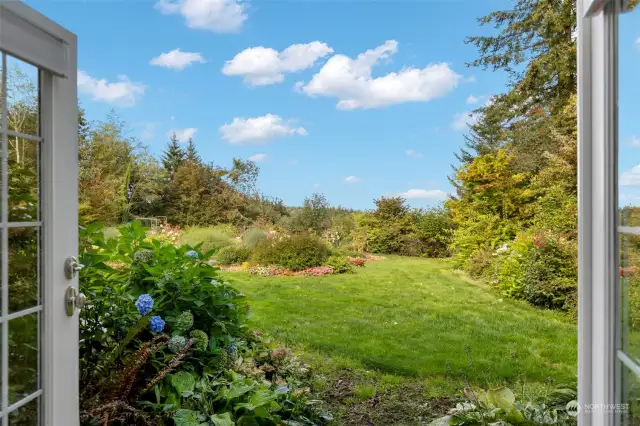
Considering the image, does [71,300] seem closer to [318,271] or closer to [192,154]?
[318,271]

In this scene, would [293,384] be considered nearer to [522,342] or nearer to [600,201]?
[600,201]

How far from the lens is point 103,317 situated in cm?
211

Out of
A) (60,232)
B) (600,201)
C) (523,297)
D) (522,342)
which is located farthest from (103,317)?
(523,297)

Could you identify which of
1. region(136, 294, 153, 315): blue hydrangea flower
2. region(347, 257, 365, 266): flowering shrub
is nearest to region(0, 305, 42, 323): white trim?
region(136, 294, 153, 315): blue hydrangea flower

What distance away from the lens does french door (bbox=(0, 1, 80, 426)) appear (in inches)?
50.8

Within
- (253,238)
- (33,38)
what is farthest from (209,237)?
(33,38)

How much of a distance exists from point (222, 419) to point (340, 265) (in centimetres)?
482

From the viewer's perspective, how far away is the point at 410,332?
468 cm

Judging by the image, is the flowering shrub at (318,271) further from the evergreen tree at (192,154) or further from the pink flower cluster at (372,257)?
the evergreen tree at (192,154)

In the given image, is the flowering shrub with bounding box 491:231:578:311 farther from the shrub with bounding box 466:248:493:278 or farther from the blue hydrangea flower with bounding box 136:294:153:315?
the blue hydrangea flower with bounding box 136:294:153:315

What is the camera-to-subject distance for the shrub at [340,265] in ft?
21.5

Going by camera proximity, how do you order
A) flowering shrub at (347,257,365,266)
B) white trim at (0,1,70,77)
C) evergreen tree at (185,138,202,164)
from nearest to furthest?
white trim at (0,1,70,77)
flowering shrub at (347,257,365,266)
evergreen tree at (185,138,202,164)

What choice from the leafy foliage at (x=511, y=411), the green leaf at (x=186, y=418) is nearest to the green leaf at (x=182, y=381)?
the green leaf at (x=186, y=418)

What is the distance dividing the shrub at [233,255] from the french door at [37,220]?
5297 millimetres
